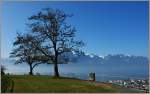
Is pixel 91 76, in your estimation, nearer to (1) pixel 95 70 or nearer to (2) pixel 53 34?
(1) pixel 95 70

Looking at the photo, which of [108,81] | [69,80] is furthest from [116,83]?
[69,80]

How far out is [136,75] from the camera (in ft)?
21.7

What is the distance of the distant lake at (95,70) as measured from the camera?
6602 millimetres

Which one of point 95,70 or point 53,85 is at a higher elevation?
point 95,70

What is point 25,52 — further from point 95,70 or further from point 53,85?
point 95,70

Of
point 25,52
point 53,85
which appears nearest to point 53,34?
point 25,52

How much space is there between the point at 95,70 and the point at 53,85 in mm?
536

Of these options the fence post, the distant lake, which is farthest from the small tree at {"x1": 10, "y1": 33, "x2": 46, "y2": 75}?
the fence post

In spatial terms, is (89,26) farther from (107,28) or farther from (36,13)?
(36,13)

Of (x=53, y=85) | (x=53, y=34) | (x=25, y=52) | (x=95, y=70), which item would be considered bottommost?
(x=53, y=85)

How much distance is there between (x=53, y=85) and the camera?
22.0 feet

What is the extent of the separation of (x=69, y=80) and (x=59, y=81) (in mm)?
121

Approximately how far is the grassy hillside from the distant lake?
0.24ft

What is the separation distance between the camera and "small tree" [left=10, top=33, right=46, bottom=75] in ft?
22.0
